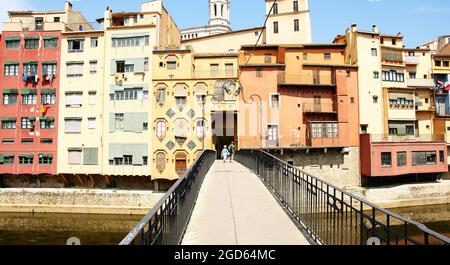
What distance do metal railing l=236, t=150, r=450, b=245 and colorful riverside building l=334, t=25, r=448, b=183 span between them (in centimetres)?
3094

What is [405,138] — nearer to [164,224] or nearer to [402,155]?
[402,155]

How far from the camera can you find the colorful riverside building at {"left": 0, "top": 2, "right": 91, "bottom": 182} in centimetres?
3916

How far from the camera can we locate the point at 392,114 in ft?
135

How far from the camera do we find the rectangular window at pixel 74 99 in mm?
39938

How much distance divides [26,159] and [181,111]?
62.7 feet

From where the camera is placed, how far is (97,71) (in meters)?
40.3

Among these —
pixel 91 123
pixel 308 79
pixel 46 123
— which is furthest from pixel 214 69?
pixel 46 123

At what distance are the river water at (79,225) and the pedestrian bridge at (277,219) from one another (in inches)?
833

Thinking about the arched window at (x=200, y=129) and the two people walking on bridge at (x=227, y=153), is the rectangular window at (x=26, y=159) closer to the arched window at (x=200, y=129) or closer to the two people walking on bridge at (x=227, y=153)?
the arched window at (x=200, y=129)

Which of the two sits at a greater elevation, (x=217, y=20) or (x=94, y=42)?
(x=217, y=20)

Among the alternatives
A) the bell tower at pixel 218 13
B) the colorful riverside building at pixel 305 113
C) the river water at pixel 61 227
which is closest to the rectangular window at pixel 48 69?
the river water at pixel 61 227

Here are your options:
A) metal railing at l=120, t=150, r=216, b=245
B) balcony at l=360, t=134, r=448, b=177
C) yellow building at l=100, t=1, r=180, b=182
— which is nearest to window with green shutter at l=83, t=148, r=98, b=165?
yellow building at l=100, t=1, r=180, b=182

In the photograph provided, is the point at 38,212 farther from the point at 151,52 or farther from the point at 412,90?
the point at 412,90
